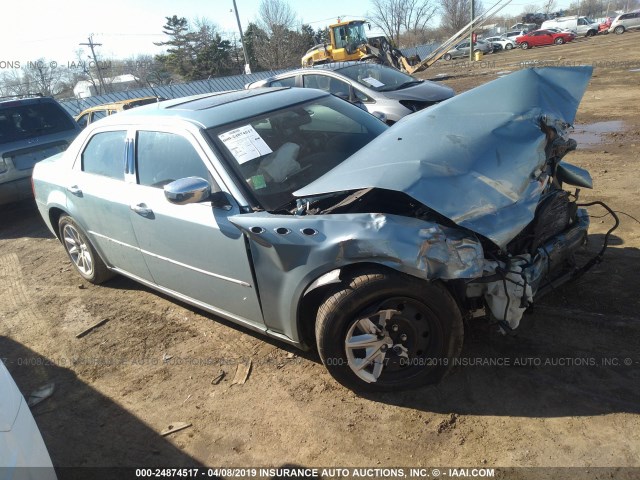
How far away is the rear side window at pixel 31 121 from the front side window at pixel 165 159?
4.91 m

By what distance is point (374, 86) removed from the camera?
8266mm

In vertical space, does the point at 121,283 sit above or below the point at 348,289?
below

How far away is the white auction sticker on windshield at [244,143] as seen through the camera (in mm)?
3035

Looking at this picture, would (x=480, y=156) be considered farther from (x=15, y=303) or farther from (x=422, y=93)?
(x=422, y=93)

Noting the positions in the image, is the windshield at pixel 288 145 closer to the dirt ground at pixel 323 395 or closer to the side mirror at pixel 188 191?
the side mirror at pixel 188 191

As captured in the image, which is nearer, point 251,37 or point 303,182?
point 303,182

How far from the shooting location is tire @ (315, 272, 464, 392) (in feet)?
8.03

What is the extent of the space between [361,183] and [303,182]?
716 mm

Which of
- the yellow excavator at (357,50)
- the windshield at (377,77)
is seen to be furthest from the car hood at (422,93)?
the yellow excavator at (357,50)

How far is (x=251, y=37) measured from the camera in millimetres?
44938

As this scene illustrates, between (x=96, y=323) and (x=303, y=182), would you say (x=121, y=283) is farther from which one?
(x=303, y=182)

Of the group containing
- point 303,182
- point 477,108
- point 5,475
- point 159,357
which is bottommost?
point 159,357

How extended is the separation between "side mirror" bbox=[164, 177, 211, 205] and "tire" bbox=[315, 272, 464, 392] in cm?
101

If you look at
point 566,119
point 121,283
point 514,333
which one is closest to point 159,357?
point 121,283
